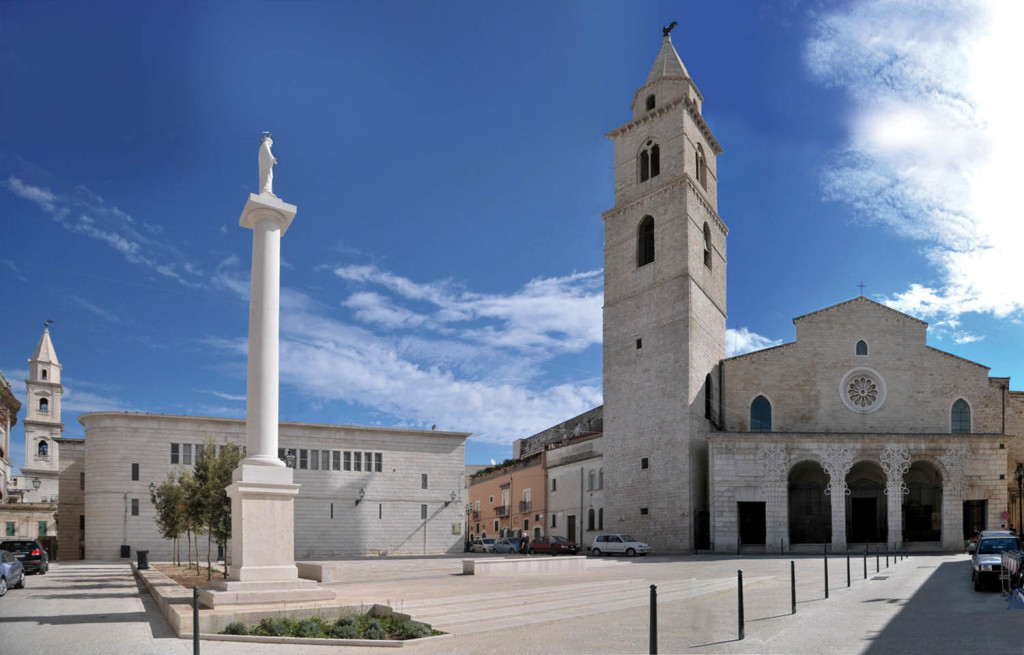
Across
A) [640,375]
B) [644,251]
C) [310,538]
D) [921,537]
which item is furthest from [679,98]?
[310,538]

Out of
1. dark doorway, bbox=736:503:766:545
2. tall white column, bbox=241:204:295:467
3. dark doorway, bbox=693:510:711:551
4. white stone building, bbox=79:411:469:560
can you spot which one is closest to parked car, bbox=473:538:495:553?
white stone building, bbox=79:411:469:560

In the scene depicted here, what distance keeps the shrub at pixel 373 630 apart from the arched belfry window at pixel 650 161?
42387 mm

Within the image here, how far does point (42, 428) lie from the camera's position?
72.7m

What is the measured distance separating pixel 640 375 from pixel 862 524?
14919mm

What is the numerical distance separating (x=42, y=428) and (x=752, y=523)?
2428 inches

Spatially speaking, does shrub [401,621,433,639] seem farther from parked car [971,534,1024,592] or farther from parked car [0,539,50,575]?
parked car [0,539,50,575]

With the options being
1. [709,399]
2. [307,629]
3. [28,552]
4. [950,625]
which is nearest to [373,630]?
[307,629]

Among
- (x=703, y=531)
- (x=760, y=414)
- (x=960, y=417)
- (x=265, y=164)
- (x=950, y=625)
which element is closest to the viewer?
(x=950, y=625)

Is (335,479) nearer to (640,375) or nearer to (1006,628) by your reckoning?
(640,375)

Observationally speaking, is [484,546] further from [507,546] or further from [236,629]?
[236,629]

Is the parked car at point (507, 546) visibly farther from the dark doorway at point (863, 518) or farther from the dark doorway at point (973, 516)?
the dark doorway at point (973, 516)

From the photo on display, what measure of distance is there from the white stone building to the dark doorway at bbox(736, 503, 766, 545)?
16167 mm

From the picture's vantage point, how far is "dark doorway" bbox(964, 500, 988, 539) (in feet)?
137

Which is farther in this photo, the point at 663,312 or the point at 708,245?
the point at 708,245
